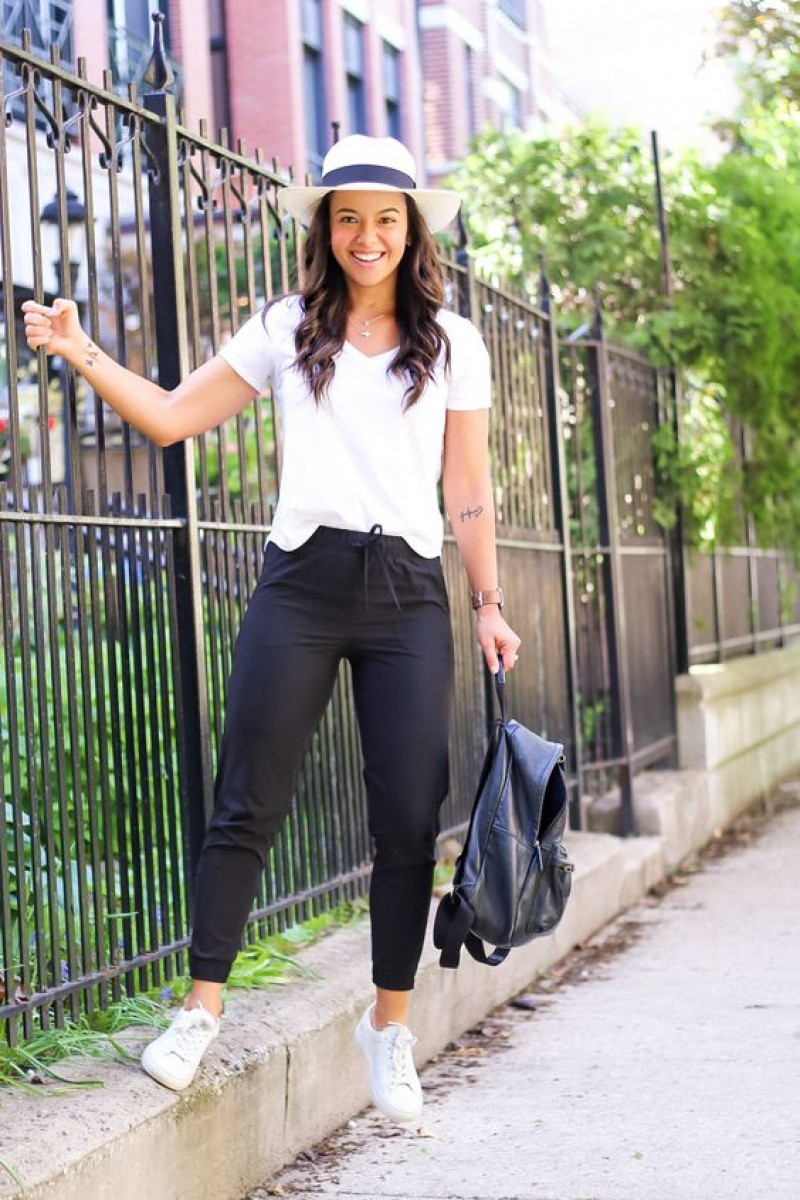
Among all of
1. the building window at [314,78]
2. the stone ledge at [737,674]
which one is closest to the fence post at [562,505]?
the stone ledge at [737,674]

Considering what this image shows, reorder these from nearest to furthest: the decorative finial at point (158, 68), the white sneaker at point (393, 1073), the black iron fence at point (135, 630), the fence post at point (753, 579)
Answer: the black iron fence at point (135, 630)
the white sneaker at point (393, 1073)
the decorative finial at point (158, 68)
the fence post at point (753, 579)

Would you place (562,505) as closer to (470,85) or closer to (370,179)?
(370,179)

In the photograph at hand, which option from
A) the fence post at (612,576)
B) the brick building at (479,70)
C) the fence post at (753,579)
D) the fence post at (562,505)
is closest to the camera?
the fence post at (562,505)

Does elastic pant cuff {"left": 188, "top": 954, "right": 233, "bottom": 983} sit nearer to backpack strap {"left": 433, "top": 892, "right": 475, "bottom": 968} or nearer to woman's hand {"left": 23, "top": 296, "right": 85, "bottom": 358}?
backpack strap {"left": 433, "top": 892, "right": 475, "bottom": 968}

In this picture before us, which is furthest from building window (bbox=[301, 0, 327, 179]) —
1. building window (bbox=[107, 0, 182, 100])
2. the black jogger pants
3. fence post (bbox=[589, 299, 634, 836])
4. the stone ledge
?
the black jogger pants

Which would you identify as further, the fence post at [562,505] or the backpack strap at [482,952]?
the fence post at [562,505]

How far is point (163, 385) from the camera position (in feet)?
15.4

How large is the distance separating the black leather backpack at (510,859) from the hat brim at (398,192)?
104 centimetres

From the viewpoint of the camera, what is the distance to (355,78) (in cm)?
2427

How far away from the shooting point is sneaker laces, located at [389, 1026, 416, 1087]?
13.5ft

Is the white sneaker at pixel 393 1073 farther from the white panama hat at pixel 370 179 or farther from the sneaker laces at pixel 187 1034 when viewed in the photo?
the white panama hat at pixel 370 179

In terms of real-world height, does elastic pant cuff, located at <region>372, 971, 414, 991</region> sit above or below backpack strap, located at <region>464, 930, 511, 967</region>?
below

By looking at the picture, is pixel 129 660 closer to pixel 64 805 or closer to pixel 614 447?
pixel 64 805

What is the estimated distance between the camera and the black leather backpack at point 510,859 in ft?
13.1
